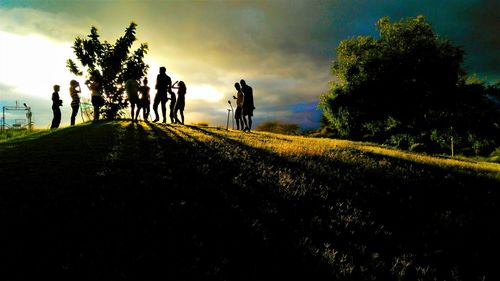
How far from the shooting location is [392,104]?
39375 mm

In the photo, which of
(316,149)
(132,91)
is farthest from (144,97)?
(316,149)

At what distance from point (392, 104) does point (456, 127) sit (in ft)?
26.9

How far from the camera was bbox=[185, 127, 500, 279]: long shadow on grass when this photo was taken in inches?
241

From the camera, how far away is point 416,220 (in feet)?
26.3

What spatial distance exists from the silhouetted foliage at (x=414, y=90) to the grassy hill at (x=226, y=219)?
29.9 m

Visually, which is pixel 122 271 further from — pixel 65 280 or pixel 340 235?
pixel 340 235

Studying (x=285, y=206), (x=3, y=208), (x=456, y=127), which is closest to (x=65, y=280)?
(x=3, y=208)

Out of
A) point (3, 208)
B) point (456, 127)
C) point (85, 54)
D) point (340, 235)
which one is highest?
point (85, 54)

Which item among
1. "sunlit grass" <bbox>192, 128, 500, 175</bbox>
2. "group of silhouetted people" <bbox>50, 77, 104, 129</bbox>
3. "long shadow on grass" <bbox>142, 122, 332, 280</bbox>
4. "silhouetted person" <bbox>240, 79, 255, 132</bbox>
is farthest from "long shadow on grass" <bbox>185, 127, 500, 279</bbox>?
"group of silhouetted people" <bbox>50, 77, 104, 129</bbox>

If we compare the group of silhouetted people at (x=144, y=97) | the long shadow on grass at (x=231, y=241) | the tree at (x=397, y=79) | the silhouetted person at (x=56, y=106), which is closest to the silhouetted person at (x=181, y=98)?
the group of silhouetted people at (x=144, y=97)

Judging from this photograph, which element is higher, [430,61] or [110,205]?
[430,61]

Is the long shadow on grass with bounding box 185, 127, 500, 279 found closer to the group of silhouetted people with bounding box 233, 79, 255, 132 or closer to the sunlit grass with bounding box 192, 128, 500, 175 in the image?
the sunlit grass with bounding box 192, 128, 500, 175

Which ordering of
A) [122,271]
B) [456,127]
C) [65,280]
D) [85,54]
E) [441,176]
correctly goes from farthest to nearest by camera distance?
1. [456,127]
2. [85,54]
3. [441,176]
4. [122,271]
5. [65,280]

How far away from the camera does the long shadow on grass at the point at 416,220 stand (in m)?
6.11
